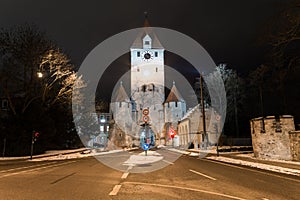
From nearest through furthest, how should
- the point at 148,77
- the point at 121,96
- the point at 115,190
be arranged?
the point at 115,190 → the point at 121,96 → the point at 148,77

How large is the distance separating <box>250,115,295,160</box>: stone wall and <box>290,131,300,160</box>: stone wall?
0.72 metres

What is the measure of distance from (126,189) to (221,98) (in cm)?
4499

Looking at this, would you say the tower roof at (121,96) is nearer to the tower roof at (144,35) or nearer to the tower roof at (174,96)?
the tower roof at (174,96)

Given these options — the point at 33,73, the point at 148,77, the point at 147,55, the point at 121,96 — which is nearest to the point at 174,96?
the point at 148,77

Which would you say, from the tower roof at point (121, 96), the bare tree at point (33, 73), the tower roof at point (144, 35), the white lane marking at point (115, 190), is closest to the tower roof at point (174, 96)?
the tower roof at point (121, 96)

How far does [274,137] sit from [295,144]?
7.07 feet

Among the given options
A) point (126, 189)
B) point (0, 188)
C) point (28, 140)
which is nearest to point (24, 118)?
point (28, 140)

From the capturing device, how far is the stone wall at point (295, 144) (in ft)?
61.1

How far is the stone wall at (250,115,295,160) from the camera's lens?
20.3 m

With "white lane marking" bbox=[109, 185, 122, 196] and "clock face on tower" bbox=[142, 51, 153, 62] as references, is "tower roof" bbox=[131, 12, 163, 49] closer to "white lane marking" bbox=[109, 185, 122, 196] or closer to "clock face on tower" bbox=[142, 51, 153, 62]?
"clock face on tower" bbox=[142, 51, 153, 62]

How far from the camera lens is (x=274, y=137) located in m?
21.1

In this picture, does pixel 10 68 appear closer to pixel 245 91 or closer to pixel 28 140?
pixel 28 140

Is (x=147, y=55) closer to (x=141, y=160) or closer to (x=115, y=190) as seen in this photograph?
(x=141, y=160)

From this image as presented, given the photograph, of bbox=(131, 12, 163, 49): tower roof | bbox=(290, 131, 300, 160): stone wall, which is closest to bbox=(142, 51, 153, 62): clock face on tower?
bbox=(131, 12, 163, 49): tower roof
